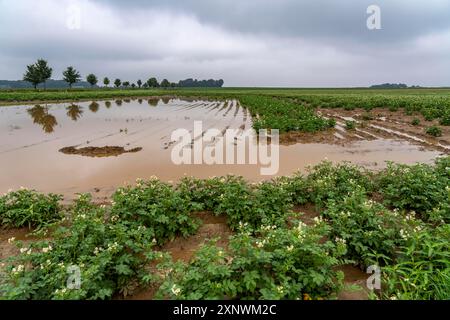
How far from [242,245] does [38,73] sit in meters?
73.2

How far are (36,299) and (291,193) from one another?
4.38 metres

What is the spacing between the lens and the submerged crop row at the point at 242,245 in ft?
→ 10.2

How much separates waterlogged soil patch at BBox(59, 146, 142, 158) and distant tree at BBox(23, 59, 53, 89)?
62.2 m

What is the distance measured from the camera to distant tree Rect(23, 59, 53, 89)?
6078 cm

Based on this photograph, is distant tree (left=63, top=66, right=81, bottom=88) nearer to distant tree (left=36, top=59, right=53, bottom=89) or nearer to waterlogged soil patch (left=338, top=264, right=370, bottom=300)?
distant tree (left=36, top=59, right=53, bottom=89)

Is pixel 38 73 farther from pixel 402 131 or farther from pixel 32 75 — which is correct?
pixel 402 131

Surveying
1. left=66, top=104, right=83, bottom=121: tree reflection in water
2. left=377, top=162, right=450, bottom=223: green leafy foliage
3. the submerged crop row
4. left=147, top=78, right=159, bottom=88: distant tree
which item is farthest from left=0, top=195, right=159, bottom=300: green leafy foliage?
left=147, top=78, right=159, bottom=88: distant tree

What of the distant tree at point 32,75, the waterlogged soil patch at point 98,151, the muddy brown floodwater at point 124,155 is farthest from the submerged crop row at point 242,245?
the distant tree at point 32,75

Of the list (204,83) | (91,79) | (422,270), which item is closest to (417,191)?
(422,270)

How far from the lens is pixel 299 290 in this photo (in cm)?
298

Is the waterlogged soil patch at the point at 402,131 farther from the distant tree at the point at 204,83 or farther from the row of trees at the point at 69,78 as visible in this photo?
the distant tree at the point at 204,83

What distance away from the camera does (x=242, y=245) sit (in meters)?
3.42

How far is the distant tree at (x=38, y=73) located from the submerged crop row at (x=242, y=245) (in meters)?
68.9

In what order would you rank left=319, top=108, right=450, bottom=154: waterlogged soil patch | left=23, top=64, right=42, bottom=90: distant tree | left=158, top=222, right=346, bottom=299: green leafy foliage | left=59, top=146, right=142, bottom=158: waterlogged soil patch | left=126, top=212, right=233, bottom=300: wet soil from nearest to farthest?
left=158, top=222, right=346, bottom=299: green leafy foliage → left=126, top=212, right=233, bottom=300: wet soil → left=59, top=146, right=142, bottom=158: waterlogged soil patch → left=319, top=108, right=450, bottom=154: waterlogged soil patch → left=23, top=64, right=42, bottom=90: distant tree
